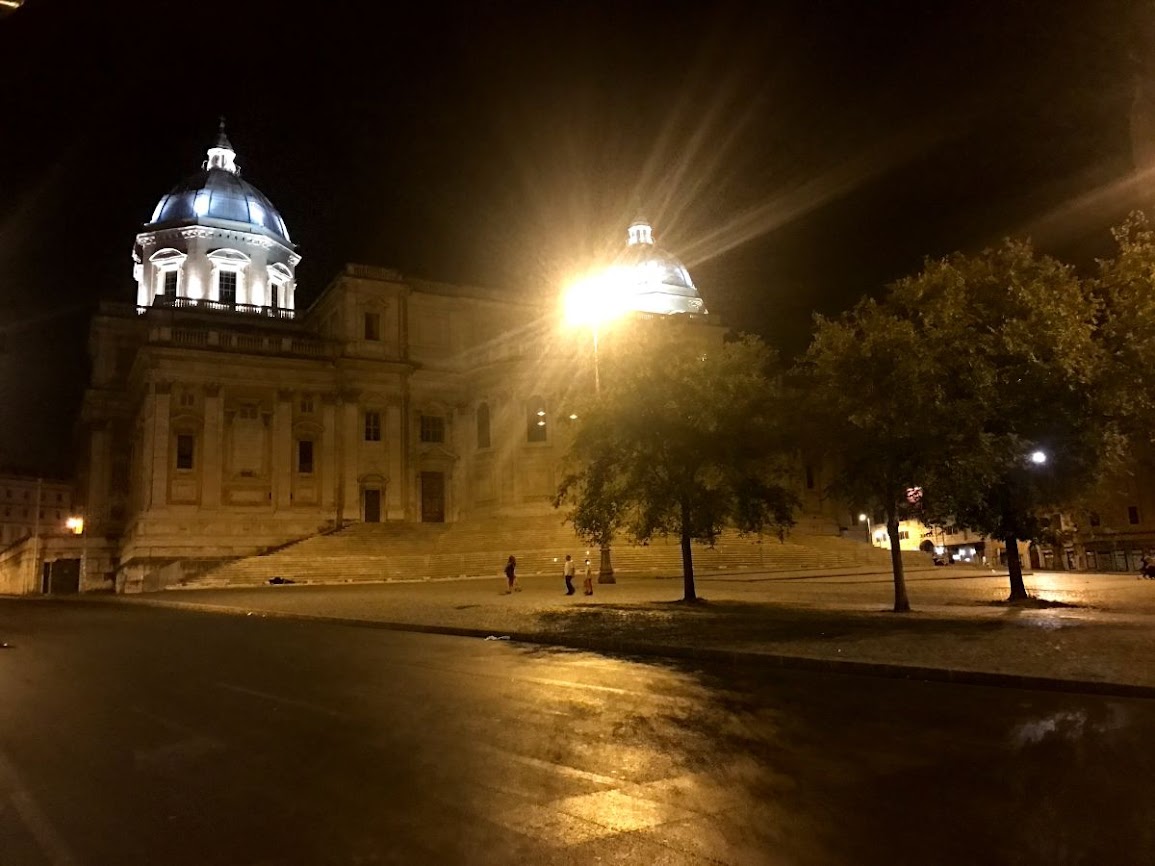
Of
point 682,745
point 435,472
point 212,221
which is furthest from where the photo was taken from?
point 212,221

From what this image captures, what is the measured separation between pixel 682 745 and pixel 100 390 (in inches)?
2233

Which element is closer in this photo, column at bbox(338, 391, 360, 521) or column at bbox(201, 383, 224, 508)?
column at bbox(201, 383, 224, 508)

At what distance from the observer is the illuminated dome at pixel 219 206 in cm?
5831

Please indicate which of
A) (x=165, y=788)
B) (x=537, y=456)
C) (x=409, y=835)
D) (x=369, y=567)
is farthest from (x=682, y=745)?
(x=537, y=456)

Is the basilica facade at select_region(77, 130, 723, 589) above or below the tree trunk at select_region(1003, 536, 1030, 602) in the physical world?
above

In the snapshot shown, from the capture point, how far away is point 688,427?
20.1 metres

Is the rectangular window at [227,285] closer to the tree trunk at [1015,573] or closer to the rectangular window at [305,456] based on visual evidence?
the rectangular window at [305,456]

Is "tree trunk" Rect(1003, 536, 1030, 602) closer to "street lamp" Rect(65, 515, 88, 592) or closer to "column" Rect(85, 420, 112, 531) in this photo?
"street lamp" Rect(65, 515, 88, 592)

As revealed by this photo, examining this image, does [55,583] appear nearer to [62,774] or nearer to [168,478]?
[168,478]

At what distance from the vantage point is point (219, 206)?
59.1 meters

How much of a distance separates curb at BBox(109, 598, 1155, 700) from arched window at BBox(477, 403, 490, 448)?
35985 millimetres

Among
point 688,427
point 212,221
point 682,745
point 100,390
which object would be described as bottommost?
point 682,745

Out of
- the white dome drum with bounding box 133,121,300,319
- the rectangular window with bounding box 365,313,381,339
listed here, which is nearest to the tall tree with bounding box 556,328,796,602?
the rectangular window with bounding box 365,313,381,339

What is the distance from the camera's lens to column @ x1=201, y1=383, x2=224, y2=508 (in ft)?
150
